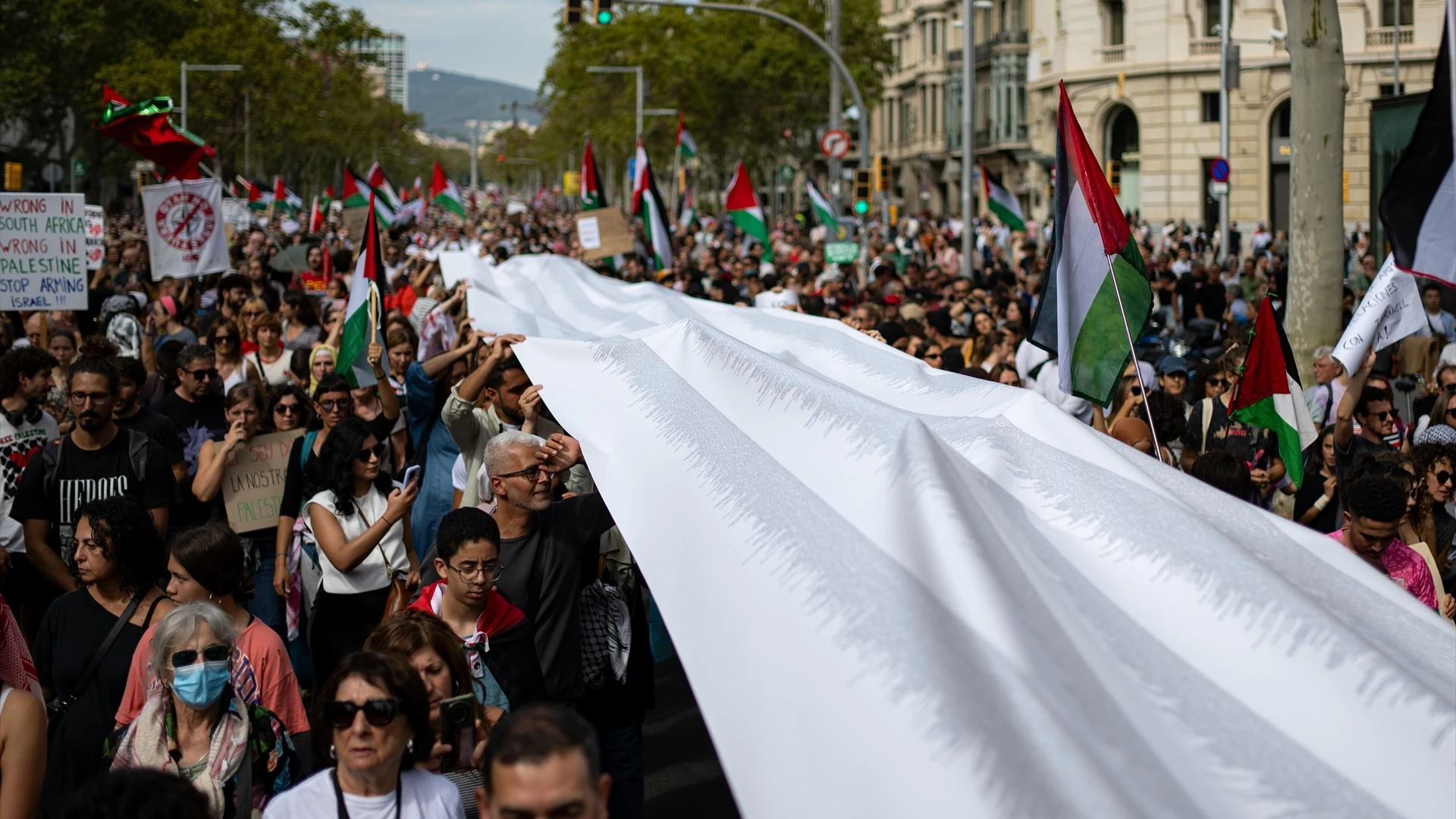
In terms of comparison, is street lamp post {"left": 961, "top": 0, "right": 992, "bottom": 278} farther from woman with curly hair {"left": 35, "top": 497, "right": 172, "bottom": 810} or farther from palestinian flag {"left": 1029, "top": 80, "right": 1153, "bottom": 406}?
woman with curly hair {"left": 35, "top": 497, "right": 172, "bottom": 810}

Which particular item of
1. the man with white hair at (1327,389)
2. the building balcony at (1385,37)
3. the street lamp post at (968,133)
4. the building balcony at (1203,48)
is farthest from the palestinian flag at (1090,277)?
the building balcony at (1203,48)

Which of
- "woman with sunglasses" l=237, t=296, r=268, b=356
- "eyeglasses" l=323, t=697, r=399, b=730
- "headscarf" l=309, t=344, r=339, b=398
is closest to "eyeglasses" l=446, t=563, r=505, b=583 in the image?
"eyeglasses" l=323, t=697, r=399, b=730

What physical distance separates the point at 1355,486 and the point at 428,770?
126 inches

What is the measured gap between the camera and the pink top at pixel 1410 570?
17.6 ft

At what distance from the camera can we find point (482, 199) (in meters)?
173

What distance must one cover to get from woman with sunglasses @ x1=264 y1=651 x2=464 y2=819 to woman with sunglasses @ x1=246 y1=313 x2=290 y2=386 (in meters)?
6.68

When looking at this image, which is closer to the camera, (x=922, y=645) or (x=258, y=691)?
(x=922, y=645)

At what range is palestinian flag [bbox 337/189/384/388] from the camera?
8656 millimetres

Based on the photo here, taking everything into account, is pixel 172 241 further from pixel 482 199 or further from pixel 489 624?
pixel 482 199

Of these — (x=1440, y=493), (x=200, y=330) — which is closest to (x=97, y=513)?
(x=1440, y=493)

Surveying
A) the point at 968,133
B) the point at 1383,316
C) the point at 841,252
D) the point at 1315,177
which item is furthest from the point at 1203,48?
the point at 1383,316

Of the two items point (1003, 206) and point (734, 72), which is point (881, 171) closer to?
point (1003, 206)

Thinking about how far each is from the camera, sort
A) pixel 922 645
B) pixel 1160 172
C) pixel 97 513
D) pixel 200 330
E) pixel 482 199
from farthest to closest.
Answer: pixel 482 199 < pixel 1160 172 < pixel 200 330 < pixel 97 513 < pixel 922 645

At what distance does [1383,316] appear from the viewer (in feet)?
28.0
